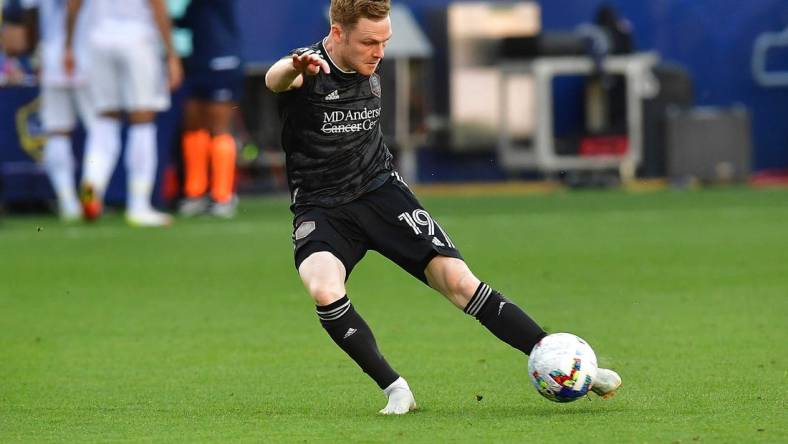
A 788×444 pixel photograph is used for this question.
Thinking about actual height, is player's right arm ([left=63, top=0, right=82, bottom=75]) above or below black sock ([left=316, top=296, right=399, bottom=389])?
above

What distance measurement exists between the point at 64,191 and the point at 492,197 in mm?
4994

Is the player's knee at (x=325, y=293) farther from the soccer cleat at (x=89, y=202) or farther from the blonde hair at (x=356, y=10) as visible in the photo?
the soccer cleat at (x=89, y=202)

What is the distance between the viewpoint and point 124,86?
14750 mm

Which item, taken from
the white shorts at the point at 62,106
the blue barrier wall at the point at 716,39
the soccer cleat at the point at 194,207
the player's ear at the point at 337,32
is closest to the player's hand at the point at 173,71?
the white shorts at the point at 62,106

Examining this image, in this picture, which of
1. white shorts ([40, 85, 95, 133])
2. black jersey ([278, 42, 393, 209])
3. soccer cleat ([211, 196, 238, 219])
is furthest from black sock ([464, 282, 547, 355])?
soccer cleat ([211, 196, 238, 219])

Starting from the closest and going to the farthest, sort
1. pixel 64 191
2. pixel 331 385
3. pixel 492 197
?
pixel 331 385 → pixel 64 191 → pixel 492 197

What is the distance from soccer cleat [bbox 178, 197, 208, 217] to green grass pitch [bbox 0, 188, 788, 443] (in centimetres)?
211

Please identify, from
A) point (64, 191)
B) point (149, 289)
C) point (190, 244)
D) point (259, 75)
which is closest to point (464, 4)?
point (259, 75)

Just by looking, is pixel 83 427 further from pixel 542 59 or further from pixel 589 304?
pixel 542 59

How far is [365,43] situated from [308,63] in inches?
14.5

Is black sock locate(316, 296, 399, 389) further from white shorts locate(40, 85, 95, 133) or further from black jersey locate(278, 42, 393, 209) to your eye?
white shorts locate(40, 85, 95, 133)

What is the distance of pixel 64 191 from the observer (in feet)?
51.5

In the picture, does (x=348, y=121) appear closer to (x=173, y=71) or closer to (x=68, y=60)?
(x=173, y=71)

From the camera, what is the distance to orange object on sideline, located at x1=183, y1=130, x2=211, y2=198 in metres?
16.4
